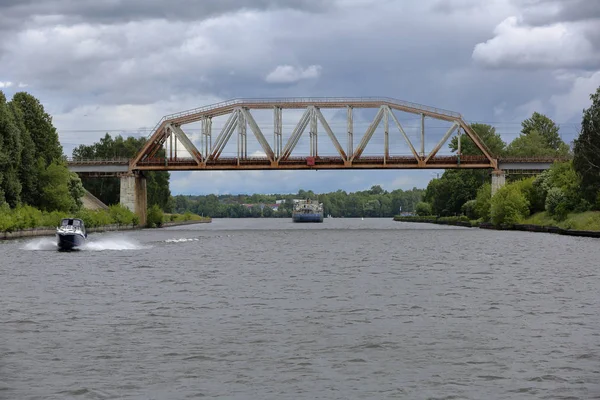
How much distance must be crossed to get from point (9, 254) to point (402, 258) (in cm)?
3442

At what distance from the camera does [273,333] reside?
3155 centimetres

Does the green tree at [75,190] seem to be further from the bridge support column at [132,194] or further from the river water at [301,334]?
the river water at [301,334]

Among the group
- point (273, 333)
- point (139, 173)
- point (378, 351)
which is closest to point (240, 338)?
point (273, 333)

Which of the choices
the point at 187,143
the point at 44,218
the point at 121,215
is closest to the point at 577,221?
the point at 44,218

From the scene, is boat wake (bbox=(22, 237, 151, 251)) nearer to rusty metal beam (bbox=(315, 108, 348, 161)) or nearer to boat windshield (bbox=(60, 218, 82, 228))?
boat windshield (bbox=(60, 218, 82, 228))

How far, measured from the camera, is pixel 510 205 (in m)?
158

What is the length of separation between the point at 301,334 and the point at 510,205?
433 feet

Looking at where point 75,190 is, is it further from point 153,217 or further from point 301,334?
point 301,334

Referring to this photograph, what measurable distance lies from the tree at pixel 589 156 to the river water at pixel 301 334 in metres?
71.0

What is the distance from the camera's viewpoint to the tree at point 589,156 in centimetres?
12800

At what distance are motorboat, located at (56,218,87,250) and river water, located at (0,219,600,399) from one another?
26.9 meters

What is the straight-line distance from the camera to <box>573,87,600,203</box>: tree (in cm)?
12800

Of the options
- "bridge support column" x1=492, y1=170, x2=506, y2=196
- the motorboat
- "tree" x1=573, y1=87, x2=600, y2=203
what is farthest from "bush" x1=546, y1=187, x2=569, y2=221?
the motorboat

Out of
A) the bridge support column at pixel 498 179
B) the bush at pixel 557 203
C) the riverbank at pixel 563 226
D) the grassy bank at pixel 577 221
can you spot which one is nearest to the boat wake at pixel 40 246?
the riverbank at pixel 563 226
